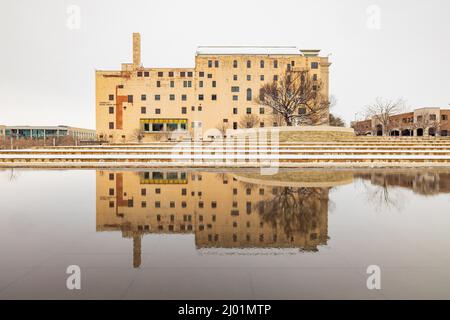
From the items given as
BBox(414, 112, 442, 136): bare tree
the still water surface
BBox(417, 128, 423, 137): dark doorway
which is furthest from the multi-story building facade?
the still water surface

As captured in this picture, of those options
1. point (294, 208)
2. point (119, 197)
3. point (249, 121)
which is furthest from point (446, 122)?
point (119, 197)

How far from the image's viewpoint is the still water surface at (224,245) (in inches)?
157

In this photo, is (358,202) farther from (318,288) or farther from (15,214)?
(15,214)

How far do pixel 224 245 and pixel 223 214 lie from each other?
2.19m

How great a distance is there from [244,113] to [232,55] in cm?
1215

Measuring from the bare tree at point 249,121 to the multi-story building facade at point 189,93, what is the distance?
28.6 inches

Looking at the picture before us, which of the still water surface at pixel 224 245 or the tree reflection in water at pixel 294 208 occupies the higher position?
the tree reflection in water at pixel 294 208

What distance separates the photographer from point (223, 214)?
7.77m

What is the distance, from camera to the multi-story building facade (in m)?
65.3

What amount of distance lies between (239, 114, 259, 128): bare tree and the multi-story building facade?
73 cm

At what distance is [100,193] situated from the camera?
11.0 meters

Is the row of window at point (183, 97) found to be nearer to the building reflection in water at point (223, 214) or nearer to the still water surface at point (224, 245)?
the building reflection in water at point (223, 214)

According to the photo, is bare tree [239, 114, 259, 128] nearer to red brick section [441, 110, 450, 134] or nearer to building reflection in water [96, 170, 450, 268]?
building reflection in water [96, 170, 450, 268]

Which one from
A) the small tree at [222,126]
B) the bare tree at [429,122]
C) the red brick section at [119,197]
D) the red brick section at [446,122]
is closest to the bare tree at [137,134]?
the small tree at [222,126]
